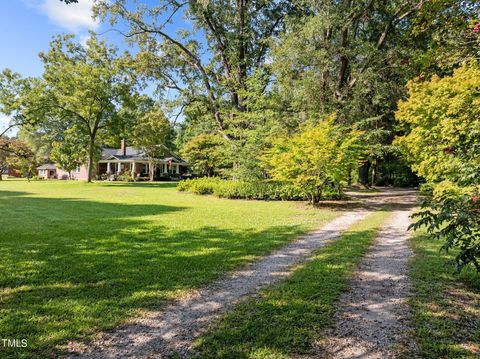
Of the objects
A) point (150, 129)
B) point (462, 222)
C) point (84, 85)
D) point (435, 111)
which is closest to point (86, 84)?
point (84, 85)

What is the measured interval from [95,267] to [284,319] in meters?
3.32

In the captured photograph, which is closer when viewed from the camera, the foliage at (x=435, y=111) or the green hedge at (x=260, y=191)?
the foliage at (x=435, y=111)

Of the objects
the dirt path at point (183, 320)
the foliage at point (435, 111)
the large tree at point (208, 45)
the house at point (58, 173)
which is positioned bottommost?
the dirt path at point (183, 320)

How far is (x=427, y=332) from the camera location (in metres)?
3.01

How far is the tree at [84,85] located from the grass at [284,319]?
89.6 ft

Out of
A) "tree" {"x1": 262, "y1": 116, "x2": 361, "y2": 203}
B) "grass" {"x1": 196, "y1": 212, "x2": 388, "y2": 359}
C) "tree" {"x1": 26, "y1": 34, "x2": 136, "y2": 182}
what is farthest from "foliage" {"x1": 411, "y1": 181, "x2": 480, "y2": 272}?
"tree" {"x1": 26, "y1": 34, "x2": 136, "y2": 182}

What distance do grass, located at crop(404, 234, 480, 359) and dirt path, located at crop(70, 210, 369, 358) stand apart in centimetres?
190

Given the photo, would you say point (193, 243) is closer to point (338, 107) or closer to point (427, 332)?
point (427, 332)

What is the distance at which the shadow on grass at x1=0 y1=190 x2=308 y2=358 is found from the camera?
10.5 feet

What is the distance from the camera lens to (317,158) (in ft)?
38.1

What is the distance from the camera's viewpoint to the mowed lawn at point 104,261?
3244 mm

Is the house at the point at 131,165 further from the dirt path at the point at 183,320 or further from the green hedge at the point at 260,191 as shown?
the dirt path at the point at 183,320

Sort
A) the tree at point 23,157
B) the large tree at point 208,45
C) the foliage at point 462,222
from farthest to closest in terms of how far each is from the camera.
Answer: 1. the large tree at point 208,45
2. the tree at point 23,157
3. the foliage at point 462,222

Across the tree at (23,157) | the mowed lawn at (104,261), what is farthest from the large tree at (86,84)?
the mowed lawn at (104,261)
